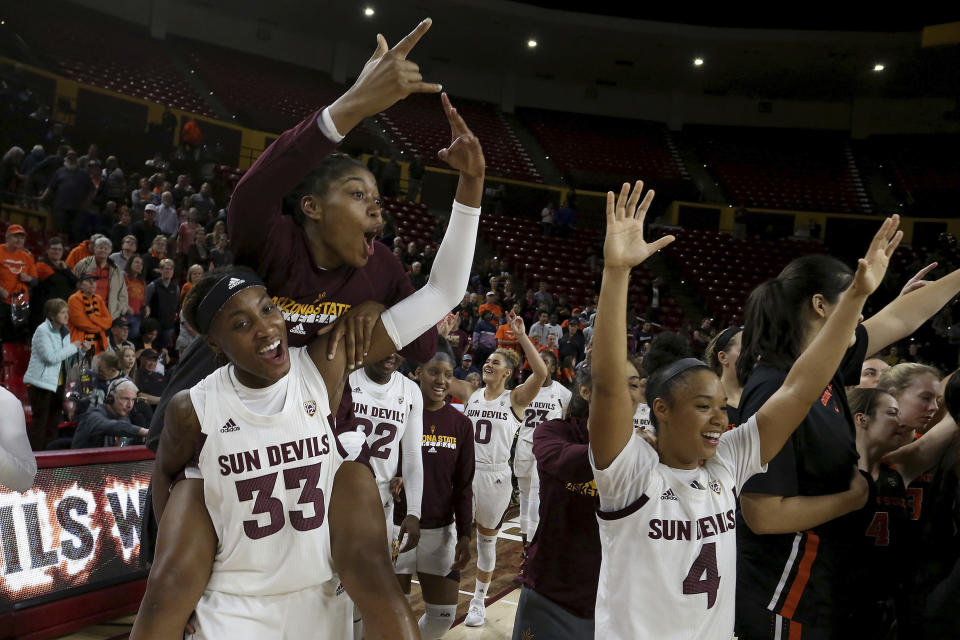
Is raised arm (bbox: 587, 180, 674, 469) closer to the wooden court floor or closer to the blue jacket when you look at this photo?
the wooden court floor

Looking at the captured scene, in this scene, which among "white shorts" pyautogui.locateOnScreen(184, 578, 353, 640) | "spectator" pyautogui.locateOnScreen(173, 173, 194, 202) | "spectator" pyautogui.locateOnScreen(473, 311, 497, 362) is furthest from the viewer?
"spectator" pyautogui.locateOnScreen(173, 173, 194, 202)

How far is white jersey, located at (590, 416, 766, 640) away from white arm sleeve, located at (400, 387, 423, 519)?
215 cm

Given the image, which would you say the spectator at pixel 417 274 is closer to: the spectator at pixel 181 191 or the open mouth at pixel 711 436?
the spectator at pixel 181 191

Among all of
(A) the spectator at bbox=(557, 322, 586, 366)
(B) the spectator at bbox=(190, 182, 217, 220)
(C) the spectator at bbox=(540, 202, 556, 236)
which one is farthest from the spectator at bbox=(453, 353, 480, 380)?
(C) the spectator at bbox=(540, 202, 556, 236)

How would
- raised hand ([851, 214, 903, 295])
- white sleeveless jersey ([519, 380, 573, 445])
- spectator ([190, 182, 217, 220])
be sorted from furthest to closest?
spectator ([190, 182, 217, 220]) < white sleeveless jersey ([519, 380, 573, 445]) < raised hand ([851, 214, 903, 295])

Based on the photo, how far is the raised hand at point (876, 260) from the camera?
238 cm

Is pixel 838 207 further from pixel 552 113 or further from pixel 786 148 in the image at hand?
pixel 552 113

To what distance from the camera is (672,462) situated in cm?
246

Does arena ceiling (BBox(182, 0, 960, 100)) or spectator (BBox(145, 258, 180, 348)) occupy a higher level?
arena ceiling (BBox(182, 0, 960, 100))

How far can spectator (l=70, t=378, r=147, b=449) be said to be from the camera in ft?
19.0

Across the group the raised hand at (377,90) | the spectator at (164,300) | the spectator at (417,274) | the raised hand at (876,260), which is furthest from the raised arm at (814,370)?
the spectator at (417,274)

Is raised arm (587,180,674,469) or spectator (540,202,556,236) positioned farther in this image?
spectator (540,202,556,236)

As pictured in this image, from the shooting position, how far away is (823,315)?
Answer: 2.68m

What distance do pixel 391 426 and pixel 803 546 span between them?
2423 millimetres
